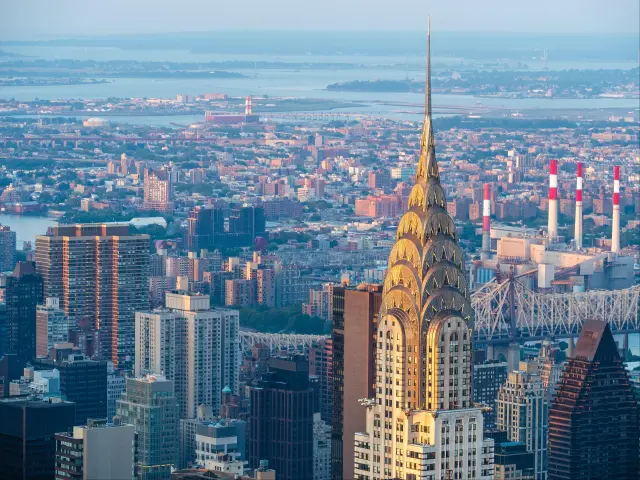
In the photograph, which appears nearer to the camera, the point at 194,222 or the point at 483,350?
the point at 483,350

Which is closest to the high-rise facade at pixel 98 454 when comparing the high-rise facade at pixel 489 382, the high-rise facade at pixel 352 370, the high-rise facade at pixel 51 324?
the high-rise facade at pixel 352 370

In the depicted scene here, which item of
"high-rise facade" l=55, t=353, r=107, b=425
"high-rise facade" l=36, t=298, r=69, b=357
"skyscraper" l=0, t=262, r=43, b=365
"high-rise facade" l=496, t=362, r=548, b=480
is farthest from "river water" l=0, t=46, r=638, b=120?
"high-rise facade" l=496, t=362, r=548, b=480

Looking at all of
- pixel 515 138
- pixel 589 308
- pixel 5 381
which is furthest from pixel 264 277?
pixel 515 138

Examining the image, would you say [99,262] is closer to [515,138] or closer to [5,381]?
[5,381]

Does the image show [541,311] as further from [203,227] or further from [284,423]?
[284,423]

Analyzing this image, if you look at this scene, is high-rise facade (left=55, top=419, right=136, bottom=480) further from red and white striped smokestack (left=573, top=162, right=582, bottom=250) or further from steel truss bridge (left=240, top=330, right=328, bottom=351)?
red and white striped smokestack (left=573, top=162, right=582, bottom=250)
